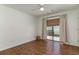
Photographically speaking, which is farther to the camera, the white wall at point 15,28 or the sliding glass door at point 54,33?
the white wall at point 15,28

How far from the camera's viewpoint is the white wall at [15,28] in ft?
7.81

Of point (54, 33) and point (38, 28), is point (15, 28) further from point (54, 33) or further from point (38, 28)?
point (54, 33)

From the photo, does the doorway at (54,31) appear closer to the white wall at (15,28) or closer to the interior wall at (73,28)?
the interior wall at (73,28)

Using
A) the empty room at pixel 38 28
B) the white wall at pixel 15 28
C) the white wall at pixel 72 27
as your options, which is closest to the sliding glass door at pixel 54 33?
the empty room at pixel 38 28

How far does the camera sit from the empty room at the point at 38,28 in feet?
7.14

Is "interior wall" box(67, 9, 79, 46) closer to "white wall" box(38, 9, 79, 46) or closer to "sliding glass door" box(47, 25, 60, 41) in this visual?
"white wall" box(38, 9, 79, 46)

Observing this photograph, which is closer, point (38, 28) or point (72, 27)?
point (72, 27)

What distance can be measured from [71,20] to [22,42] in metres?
1.56

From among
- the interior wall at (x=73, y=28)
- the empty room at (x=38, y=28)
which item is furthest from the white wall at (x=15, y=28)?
the interior wall at (x=73, y=28)

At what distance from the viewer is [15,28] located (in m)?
2.53

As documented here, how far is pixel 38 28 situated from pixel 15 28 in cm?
71

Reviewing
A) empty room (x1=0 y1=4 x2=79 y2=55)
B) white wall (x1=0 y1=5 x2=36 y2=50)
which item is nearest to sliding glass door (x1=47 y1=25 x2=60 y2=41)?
empty room (x1=0 y1=4 x2=79 y2=55)

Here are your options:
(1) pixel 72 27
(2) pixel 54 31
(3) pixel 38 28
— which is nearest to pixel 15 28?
(3) pixel 38 28
